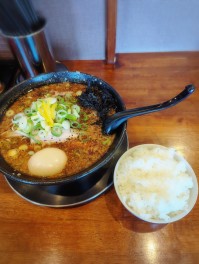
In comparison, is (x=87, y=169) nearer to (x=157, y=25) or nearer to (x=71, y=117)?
(x=71, y=117)

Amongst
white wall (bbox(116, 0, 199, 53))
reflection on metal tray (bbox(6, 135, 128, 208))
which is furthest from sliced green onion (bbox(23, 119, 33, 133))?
white wall (bbox(116, 0, 199, 53))

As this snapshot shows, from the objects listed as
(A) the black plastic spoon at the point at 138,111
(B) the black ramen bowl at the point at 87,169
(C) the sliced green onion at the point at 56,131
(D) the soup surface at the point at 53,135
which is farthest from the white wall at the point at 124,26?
(A) the black plastic spoon at the point at 138,111

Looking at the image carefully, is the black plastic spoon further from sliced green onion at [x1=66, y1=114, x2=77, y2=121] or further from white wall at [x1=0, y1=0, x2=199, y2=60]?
white wall at [x1=0, y1=0, x2=199, y2=60]

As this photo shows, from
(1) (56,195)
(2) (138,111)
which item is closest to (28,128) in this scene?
(1) (56,195)

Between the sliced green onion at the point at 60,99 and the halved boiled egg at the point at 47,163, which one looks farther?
the sliced green onion at the point at 60,99

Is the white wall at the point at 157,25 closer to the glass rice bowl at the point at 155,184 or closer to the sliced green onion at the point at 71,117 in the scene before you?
the sliced green onion at the point at 71,117

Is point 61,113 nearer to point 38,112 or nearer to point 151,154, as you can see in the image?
point 38,112
